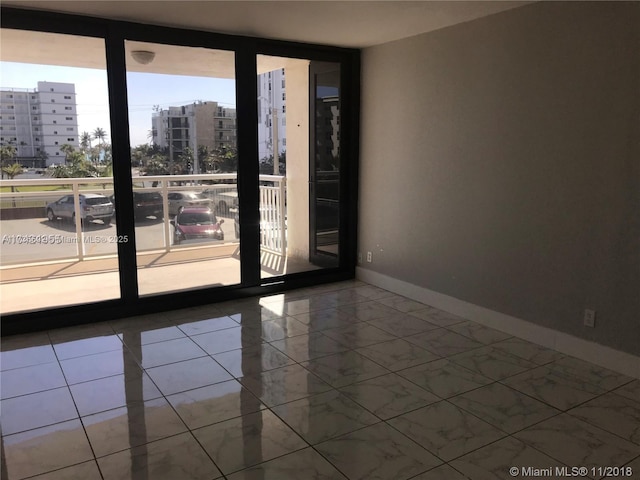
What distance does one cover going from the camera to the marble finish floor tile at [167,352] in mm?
3174

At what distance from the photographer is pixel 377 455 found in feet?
7.14

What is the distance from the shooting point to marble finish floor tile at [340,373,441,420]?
2.57 m

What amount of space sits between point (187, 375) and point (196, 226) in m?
1.88

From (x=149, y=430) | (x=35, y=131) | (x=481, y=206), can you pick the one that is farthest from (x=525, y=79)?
(x=35, y=131)

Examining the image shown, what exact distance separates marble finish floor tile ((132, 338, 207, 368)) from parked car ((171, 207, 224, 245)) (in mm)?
1185

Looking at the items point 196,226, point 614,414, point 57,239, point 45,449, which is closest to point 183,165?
point 196,226

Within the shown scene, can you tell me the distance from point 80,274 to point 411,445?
3.59 meters

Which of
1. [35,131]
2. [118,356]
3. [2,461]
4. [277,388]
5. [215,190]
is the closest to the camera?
[2,461]

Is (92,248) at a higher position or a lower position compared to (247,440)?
higher

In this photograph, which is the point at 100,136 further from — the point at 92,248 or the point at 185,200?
the point at 92,248

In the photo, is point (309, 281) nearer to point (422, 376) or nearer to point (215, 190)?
point (215, 190)

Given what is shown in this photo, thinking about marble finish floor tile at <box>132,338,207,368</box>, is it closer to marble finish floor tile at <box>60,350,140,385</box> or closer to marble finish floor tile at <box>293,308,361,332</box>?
marble finish floor tile at <box>60,350,140,385</box>

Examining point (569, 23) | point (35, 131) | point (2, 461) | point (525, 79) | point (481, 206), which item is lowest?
point (2, 461)

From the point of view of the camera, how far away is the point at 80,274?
181 inches
